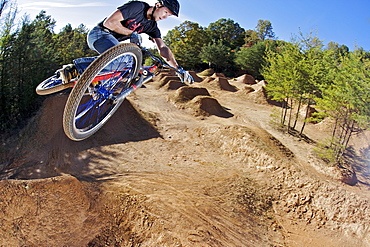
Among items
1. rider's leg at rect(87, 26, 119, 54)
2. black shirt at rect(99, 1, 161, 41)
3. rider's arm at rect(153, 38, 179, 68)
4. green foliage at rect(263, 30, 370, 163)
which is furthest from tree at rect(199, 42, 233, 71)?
rider's leg at rect(87, 26, 119, 54)

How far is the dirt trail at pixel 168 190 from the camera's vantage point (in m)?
5.13

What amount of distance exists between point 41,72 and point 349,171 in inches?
678

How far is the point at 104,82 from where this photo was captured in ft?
12.9

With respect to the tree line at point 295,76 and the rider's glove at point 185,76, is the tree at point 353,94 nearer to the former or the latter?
the tree line at point 295,76

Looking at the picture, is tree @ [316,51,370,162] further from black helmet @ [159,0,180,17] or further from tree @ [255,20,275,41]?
tree @ [255,20,275,41]

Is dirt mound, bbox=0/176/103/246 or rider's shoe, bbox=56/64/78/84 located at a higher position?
rider's shoe, bbox=56/64/78/84

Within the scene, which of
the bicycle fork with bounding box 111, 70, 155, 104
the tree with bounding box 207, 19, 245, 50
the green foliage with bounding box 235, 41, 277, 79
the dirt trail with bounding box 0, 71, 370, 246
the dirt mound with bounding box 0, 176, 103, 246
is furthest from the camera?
the tree with bounding box 207, 19, 245, 50

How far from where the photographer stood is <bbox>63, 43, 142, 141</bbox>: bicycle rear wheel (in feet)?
9.72

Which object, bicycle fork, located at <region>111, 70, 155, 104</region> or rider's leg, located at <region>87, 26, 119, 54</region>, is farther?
bicycle fork, located at <region>111, 70, 155, 104</region>

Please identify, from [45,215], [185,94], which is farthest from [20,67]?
[185,94]

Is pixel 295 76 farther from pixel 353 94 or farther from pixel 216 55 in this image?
pixel 216 55

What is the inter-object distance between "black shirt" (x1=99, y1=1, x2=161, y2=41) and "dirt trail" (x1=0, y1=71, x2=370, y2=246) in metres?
4.21

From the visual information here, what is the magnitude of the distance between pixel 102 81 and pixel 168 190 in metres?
4.61

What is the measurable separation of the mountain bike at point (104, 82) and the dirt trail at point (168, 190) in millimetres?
2687
